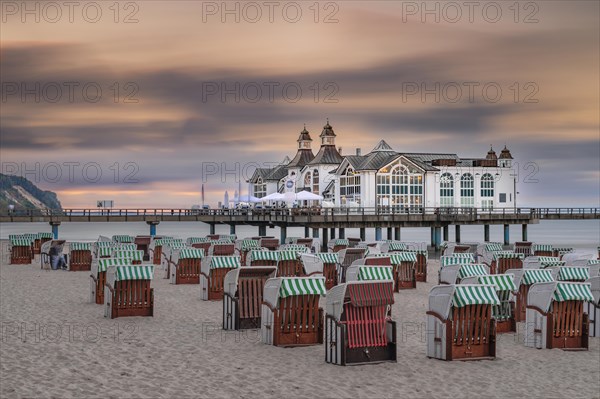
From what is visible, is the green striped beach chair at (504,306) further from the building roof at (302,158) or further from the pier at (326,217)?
the building roof at (302,158)

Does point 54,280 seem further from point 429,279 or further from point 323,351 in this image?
point 323,351

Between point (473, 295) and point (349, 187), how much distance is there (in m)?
59.0

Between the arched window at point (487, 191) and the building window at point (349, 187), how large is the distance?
1243 centimetres

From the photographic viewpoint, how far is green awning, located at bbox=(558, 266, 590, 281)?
17.3 metres

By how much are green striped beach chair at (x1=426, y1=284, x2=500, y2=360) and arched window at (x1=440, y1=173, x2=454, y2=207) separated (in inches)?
2313

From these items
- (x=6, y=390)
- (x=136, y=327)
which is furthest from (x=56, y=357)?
(x=136, y=327)

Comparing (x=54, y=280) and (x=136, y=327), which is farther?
(x=54, y=280)

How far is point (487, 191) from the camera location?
240 ft

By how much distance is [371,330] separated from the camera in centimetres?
1202

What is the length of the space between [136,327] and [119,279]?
1.71 meters

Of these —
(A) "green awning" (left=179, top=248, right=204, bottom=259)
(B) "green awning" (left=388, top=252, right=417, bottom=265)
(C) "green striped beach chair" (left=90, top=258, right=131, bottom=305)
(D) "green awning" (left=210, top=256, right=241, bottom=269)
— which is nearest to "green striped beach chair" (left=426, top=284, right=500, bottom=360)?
(D) "green awning" (left=210, top=256, right=241, bottom=269)

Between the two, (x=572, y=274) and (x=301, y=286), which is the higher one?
(x=301, y=286)

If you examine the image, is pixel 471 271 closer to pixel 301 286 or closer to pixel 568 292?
pixel 568 292

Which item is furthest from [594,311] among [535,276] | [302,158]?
[302,158]
